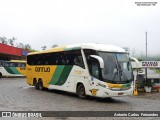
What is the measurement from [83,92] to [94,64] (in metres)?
1.96

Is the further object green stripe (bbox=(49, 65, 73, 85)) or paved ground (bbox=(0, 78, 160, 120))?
green stripe (bbox=(49, 65, 73, 85))

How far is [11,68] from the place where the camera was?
50250 millimetres

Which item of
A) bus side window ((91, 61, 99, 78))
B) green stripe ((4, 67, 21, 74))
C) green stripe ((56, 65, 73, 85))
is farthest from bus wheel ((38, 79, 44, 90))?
green stripe ((4, 67, 21, 74))

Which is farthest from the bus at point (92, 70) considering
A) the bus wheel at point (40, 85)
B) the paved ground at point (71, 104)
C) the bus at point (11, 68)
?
the bus at point (11, 68)

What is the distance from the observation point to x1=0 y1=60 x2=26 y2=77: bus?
49750 mm

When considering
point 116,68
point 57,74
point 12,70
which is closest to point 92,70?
point 116,68

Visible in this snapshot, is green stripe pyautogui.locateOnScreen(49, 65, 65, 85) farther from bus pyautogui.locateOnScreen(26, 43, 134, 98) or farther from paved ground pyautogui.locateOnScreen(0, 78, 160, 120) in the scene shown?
paved ground pyautogui.locateOnScreen(0, 78, 160, 120)

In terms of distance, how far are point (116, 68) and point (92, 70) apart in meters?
1.29

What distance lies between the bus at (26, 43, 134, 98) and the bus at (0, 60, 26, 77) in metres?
28.9

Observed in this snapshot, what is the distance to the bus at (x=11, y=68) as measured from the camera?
49750 millimetres

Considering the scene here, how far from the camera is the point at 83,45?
1870cm

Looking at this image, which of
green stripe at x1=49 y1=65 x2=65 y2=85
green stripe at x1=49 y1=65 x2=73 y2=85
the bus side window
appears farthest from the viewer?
green stripe at x1=49 y1=65 x2=65 y2=85

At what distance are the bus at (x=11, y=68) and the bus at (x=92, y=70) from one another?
28908 mm

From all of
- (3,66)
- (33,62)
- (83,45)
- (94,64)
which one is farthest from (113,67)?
(3,66)
